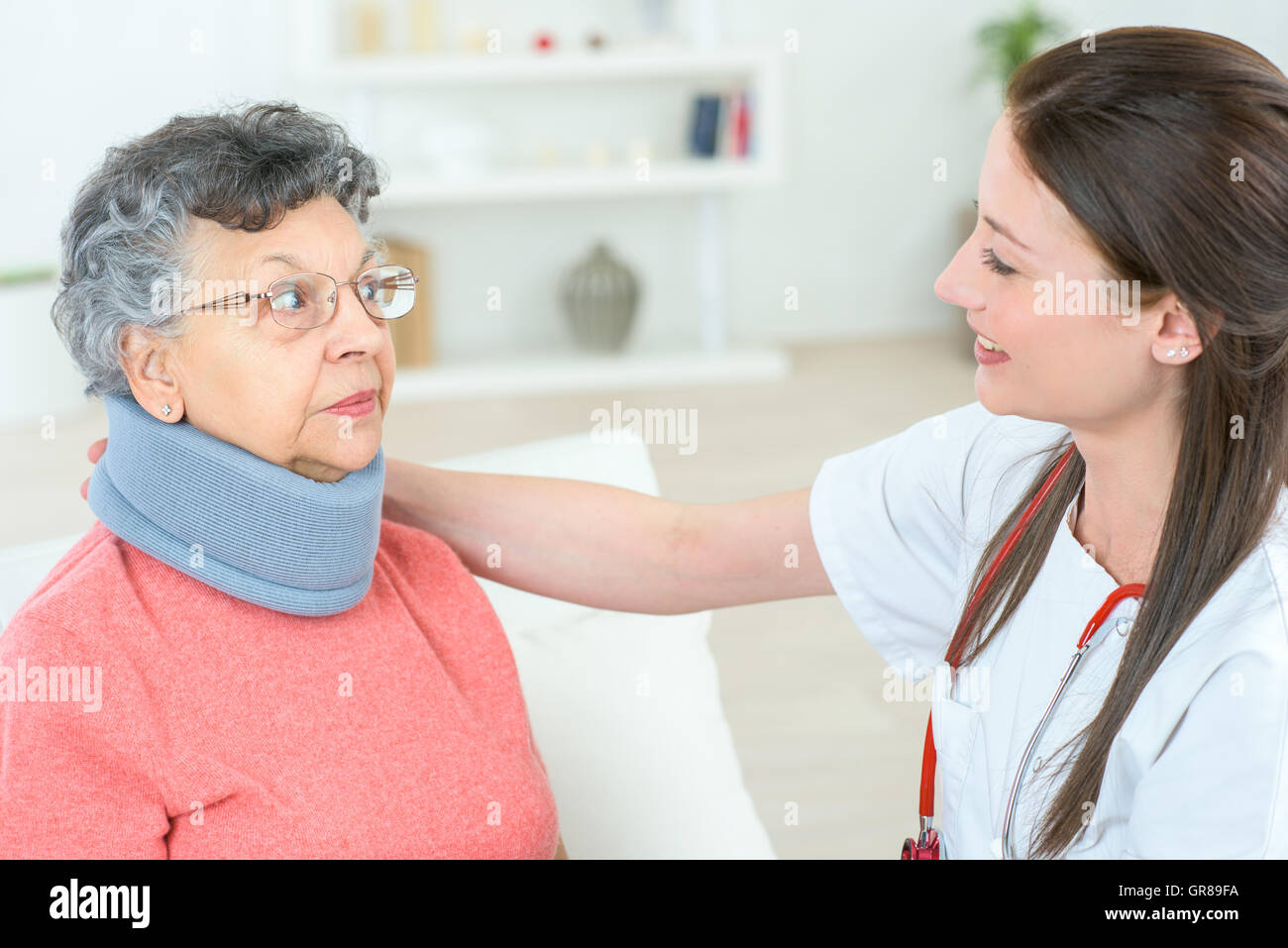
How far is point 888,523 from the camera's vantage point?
4.75 feet

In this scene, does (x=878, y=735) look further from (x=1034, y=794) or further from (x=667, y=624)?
(x=1034, y=794)

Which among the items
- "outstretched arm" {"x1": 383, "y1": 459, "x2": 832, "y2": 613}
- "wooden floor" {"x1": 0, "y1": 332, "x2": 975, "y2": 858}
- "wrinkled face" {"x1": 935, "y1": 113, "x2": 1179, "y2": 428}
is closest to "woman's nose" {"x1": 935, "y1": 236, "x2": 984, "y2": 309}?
"wrinkled face" {"x1": 935, "y1": 113, "x2": 1179, "y2": 428}

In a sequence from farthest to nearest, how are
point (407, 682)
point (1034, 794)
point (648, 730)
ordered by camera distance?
point (648, 730)
point (407, 682)
point (1034, 794)

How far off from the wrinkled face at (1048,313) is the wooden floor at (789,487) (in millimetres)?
1302

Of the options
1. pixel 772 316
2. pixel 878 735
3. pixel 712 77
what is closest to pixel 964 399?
pixel 772 316

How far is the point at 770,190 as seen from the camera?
5.79m

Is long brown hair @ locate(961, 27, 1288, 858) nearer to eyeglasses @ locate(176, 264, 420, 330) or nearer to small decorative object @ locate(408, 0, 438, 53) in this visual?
eyeglasses @ locate(176, 264, 420, 330)

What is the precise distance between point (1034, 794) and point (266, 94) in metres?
4.84

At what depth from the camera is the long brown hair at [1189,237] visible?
1035 millimetres

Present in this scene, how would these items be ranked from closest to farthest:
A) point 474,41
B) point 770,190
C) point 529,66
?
1. point 529,66
2. point 474,41
3. point 770,190

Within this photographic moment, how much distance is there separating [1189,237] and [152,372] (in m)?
0.92

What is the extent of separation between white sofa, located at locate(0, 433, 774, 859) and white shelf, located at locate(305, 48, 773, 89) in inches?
140

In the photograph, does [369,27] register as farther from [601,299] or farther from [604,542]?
[604,542]

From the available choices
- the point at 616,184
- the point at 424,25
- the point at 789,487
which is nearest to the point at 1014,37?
the point at 616,184
